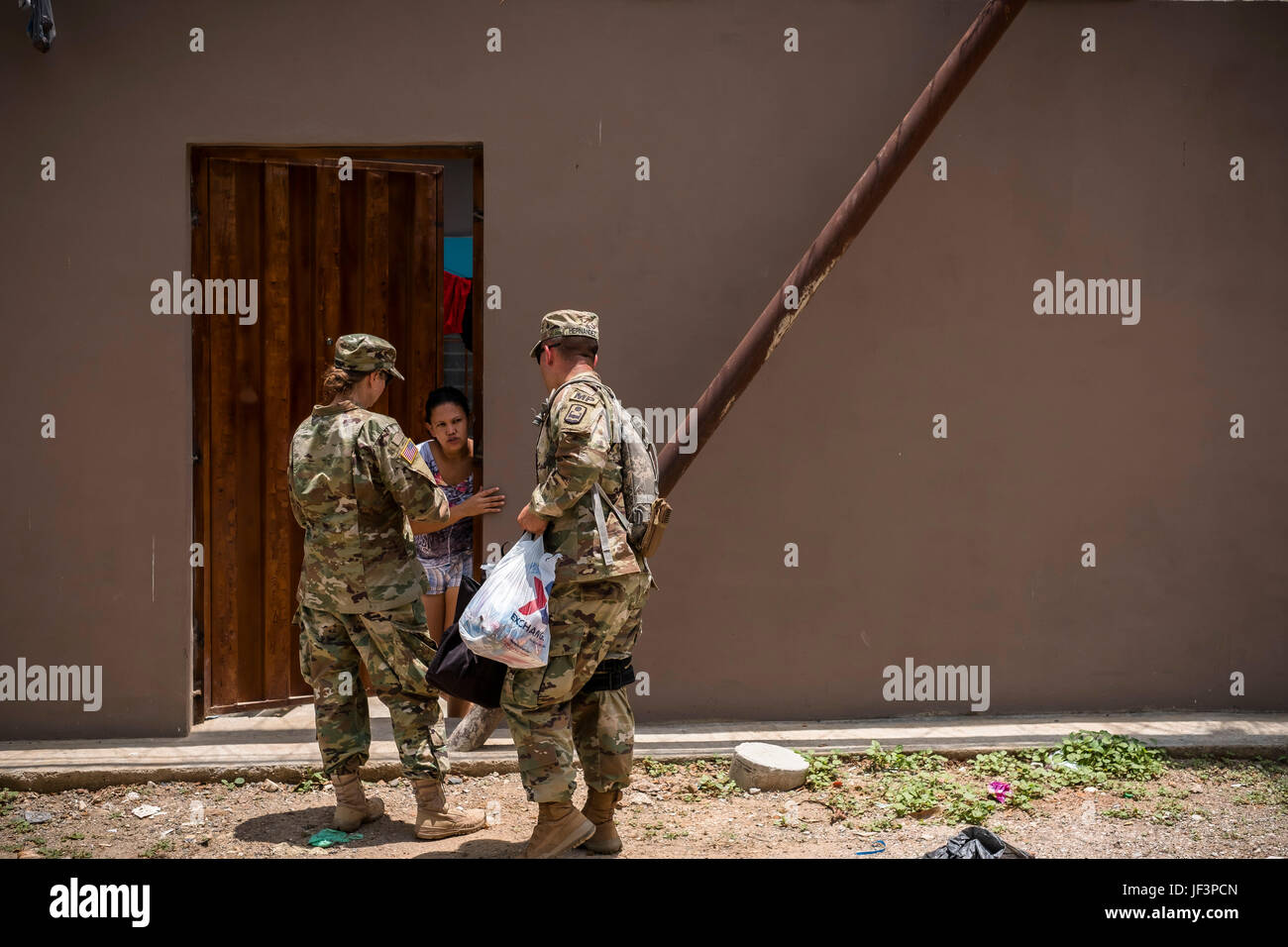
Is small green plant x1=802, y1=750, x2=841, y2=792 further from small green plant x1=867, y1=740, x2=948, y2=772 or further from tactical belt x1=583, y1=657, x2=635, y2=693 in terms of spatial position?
tactical belt x1=583, y1=657, x2=635, y2=693

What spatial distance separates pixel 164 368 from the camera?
17.2 ft

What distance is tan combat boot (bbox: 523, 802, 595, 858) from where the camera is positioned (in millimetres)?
3963

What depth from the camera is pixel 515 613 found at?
3.74 meters

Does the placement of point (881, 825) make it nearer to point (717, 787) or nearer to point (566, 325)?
point (717, 787)

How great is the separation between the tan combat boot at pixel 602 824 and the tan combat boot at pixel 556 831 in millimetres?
110

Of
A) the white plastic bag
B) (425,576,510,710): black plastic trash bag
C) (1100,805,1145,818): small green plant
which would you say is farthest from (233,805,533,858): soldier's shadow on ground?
(1100,805,1145,818): small green plant

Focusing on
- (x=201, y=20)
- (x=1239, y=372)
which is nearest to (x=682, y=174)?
(x=201, y=20)

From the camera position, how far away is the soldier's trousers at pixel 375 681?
4.25 m

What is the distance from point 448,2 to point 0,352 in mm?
2664

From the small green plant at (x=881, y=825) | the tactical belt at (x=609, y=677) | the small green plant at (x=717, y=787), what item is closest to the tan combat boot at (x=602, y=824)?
the tactical belt at (x=609, y=677)

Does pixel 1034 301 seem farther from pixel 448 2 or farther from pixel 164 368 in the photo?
pixel 164 368

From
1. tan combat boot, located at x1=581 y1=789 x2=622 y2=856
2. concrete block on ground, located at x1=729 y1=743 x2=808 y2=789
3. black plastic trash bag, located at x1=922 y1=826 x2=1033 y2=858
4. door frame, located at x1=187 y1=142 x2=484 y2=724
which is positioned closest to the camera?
black plastic trash bag, located at x1=922 y1=826 x2=1033 y2=858

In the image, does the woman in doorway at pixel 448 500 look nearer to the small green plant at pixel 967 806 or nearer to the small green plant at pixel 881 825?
the small green plant at pixel 881 825

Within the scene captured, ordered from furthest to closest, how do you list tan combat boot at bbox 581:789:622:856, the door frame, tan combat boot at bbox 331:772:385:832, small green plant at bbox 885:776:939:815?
the door frame, small green plant at bbox 885:776:939:815, tan combat boot at bbox 331:772:385:832, tan combat boot at bbox 581:789:622:856
